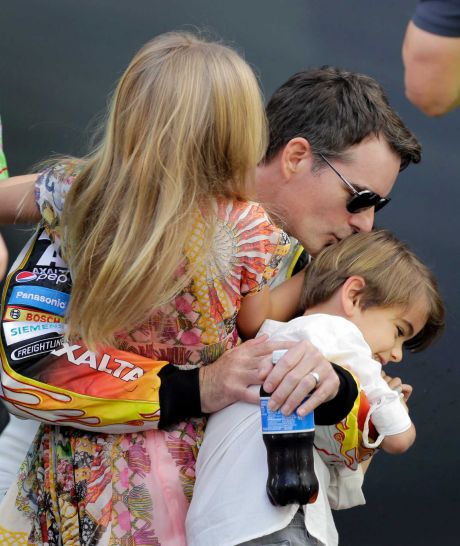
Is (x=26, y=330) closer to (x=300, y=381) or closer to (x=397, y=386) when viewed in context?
(x=300, y=381)

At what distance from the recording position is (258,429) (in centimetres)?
239

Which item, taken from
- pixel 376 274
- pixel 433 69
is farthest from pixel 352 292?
pixel 433 69

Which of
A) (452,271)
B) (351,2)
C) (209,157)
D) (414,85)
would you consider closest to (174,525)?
(209,157)

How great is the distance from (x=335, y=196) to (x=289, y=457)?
103 cm

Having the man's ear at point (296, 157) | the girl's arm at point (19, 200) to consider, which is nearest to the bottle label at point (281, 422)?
the girl's arm at point (19, 200)

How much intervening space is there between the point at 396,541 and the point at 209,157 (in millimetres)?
1699

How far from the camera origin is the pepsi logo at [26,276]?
8.38 feet

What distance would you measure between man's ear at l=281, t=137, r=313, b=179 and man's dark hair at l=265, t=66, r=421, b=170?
0.08ft

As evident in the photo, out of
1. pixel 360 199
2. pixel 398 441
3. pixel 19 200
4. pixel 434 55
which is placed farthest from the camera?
pixel 360 199

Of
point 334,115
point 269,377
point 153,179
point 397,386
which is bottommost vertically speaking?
point 397,386

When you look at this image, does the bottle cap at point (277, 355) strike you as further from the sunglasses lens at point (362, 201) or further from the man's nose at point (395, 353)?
the sunglasses lens at point (362, 201)

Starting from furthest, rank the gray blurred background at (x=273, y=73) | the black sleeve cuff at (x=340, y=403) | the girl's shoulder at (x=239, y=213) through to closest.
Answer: the gray blurred background at (x=273, y=73) → the girl's shoulder at (x=239, y=213) → the black sleeve cuff at (x=340, y=403)

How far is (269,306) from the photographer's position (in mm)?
2736

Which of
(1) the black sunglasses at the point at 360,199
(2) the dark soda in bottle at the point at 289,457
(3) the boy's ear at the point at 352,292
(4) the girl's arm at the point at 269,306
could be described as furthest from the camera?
(1) the black sunglasses at the point at 360,199
